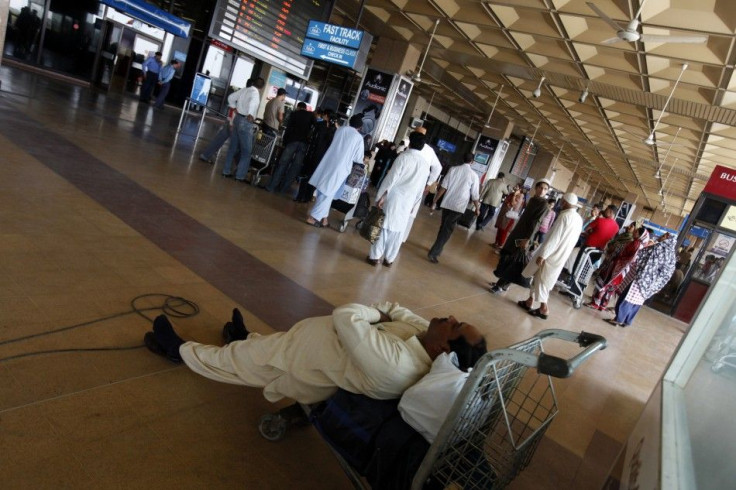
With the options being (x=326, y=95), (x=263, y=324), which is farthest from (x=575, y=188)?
(x=263, y=324)

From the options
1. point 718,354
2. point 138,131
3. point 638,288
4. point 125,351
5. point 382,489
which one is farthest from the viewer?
point 138,131

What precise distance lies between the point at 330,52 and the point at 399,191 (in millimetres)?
4594

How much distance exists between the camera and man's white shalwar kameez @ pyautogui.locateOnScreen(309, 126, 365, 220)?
21.4ft

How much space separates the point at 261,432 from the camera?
2.19m

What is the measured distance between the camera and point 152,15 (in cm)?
1323

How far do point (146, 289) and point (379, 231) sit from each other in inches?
124

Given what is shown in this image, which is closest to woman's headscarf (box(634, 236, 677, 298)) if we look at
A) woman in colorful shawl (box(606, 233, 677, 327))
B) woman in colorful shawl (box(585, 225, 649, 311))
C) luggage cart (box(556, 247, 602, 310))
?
woman in colorful shawl (box(606, 233, 677, 327))

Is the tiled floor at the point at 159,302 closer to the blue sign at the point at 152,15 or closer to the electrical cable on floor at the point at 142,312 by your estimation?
the electrical cable on floor at the point at 142,312

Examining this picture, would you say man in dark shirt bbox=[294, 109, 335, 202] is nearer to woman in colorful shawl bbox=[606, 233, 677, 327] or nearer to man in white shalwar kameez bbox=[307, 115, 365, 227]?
man in white shalwar kameez bbox=[307, 115, 365, 227]

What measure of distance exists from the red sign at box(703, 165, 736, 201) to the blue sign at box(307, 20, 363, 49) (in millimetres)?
9035

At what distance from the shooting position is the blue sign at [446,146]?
2365cm

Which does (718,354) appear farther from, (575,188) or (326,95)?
(575,188)

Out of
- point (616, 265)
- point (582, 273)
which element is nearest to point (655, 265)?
point (616, 265)

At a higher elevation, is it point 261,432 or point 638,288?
point 638,288
